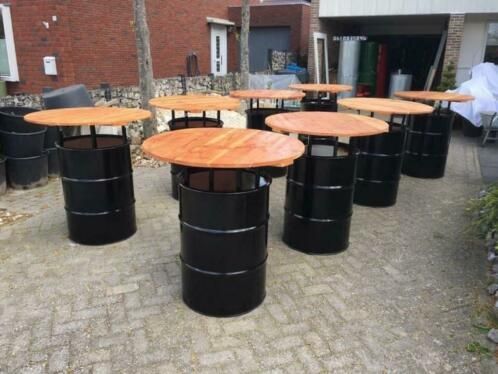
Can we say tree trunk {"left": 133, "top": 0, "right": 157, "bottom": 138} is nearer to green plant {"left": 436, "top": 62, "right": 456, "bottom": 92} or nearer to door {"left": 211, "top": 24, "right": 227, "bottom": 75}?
green plant {"left": 436, "top": 62, "right": 456, "bottom": 92}

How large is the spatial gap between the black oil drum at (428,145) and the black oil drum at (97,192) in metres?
4.25

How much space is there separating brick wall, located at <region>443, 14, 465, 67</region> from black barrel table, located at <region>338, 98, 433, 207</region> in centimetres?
620

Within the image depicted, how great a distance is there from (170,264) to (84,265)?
715mm

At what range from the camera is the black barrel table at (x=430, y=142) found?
5953 millimetres

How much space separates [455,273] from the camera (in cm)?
352

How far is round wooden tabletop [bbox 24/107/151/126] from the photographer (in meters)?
3.49

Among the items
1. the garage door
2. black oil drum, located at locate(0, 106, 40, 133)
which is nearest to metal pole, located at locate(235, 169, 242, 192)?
black oil drum, located at locate(0, 106, 40, 133)

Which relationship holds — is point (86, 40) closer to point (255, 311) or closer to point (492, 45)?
point (255, 311)

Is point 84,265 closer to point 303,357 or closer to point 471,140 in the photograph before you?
point 303,357

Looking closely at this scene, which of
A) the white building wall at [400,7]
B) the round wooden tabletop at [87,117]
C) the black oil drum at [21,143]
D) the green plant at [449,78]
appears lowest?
the black oil drum at [21,143]

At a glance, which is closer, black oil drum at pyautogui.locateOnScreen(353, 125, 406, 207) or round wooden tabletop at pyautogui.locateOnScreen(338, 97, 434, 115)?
round wooden tabletop at pyautogui.locateOnScreen(338, 97, 434, 115)

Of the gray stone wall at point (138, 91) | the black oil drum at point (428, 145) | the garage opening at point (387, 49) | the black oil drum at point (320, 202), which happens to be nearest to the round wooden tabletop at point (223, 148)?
the black oil drum at point (320, 202)

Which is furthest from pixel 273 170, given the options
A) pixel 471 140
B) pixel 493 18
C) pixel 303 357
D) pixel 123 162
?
pixel 493 18

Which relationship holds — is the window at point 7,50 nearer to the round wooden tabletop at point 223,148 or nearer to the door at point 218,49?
the door at point 218,49
